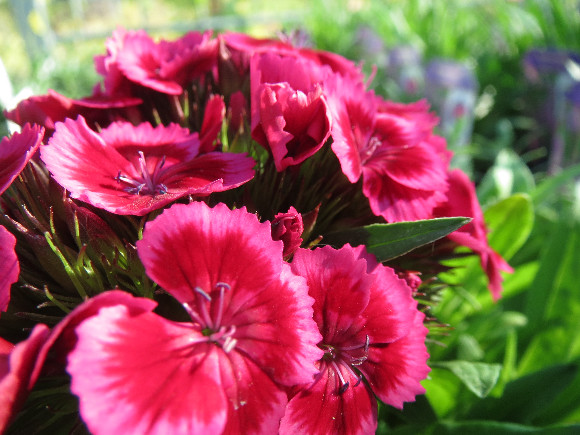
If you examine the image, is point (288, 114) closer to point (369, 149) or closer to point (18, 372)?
point (369, 149)

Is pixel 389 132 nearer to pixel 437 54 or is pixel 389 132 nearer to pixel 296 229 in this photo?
pixel 296 229

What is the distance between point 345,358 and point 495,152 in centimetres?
211

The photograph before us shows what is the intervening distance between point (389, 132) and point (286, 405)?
1.57 feet

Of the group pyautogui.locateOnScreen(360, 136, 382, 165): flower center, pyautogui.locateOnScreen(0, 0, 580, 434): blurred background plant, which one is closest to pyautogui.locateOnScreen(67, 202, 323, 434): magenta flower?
pyautogui.locateOnScreen(360, 136, 382, 165): flower center

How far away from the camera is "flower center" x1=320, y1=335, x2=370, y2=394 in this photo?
22.2 inches

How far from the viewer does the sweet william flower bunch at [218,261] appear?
0.45 meters

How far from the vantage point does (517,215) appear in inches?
48.5

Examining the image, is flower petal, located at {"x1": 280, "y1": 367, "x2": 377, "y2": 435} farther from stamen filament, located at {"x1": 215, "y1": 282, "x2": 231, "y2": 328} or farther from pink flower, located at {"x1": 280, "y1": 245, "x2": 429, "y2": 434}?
stamen filament, located at {"x1": 215, "y1": 282, "x2": 231, "y2": 328}

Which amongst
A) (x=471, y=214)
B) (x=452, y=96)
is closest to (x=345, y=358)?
(x=471, y=214)

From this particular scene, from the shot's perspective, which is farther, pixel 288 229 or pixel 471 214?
pixel 471 214

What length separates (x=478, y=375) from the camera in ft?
2.53

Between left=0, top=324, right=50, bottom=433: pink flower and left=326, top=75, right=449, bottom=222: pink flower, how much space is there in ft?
1.29

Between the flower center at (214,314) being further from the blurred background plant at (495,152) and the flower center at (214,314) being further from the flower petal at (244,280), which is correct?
the blurred background plant at (495,152)

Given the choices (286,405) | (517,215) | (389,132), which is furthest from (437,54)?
(286,405)
